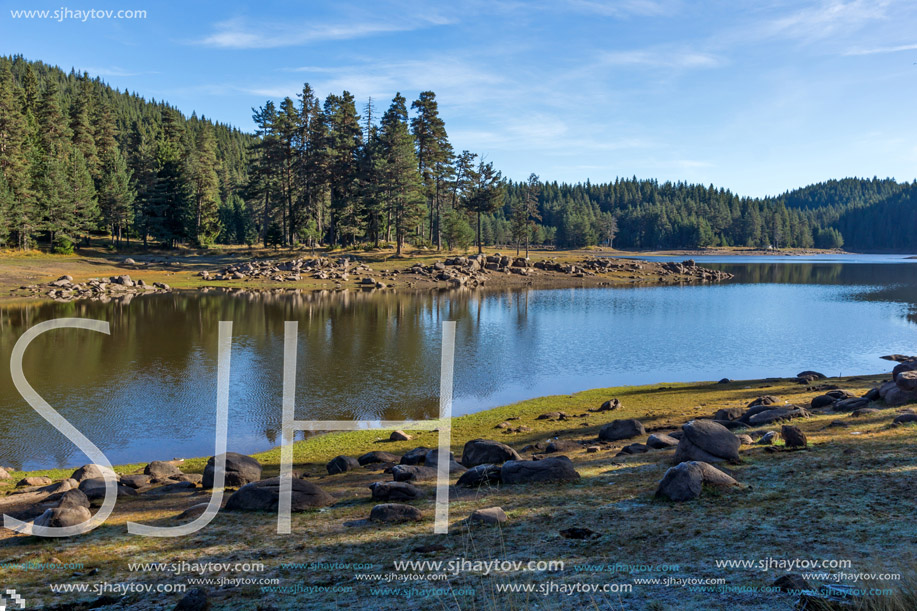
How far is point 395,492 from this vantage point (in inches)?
438

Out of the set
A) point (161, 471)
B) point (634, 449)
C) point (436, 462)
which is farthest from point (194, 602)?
point (634, 449)

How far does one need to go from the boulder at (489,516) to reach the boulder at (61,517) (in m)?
6.70

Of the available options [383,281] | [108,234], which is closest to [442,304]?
[383,281]

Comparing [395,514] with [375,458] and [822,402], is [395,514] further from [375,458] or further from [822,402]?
[822,402]

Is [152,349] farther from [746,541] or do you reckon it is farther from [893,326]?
[893,326]

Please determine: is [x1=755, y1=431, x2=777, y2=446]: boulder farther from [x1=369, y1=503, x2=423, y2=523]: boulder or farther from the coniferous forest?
the coniferous forest

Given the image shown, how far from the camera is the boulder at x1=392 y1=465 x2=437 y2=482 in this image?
12664 millimetres

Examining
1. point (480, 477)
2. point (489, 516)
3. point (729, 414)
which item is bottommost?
point (480, 477)

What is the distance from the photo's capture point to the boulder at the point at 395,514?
9.74 m

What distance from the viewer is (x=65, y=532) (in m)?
9.80

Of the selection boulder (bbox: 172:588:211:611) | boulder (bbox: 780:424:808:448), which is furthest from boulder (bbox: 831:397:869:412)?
boulder (bbox: 172:588:211:611)

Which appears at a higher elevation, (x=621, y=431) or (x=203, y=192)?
(x=203, y=192)

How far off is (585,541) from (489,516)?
164 cm

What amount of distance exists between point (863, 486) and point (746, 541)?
299 cm
